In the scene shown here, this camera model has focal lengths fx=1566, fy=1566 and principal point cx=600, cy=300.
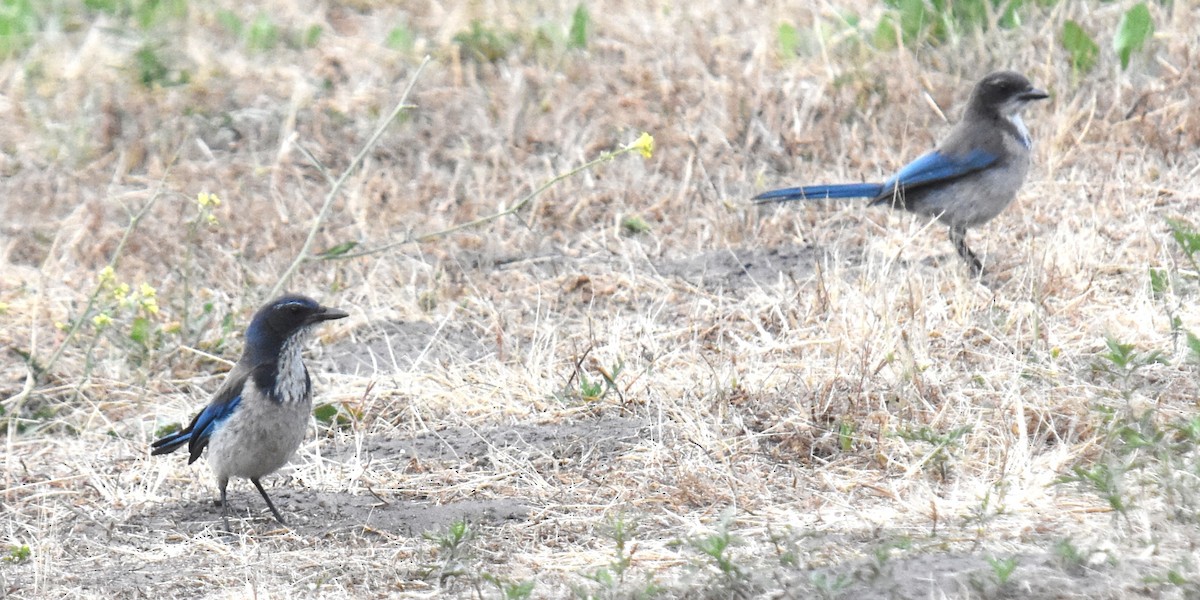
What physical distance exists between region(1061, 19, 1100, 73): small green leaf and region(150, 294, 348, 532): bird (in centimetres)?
472

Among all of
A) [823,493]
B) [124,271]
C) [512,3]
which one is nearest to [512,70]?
[512,3]

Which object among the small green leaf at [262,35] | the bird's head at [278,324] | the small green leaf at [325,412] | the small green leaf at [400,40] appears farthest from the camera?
the small green leaf at [262,35]

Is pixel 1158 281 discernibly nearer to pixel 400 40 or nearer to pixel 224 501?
pixel 224 501

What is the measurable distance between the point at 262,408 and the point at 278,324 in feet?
1.21

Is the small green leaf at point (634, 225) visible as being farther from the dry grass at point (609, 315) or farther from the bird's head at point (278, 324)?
the bird's head at point (278, 324)

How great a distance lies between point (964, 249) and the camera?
6.84 m

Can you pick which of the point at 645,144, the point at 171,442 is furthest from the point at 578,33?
the point at 171,442

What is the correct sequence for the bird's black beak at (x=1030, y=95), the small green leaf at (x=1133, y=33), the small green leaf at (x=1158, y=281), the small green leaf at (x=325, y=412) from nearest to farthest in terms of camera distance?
the small green leaf at (x=1158, y=281) → the small green leaf at (x=325, y=412) → the bird's black beak at (x=1030, y=95) → the small green leaf at (x=1133, y=33)

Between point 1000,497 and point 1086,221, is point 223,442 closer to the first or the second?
point 1000,497

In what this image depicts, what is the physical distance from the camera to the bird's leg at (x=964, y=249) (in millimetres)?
6625

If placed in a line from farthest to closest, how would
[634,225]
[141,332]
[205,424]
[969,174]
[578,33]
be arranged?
1. [578,33]
2. [634,225]
3. [969,174]
4. [141,332]
5. [205,424]

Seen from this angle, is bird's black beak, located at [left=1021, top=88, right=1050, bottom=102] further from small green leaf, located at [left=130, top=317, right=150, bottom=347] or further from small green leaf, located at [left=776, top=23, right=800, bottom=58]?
small green leaf, located at [left=130, top=317, right=150, bottom=347]

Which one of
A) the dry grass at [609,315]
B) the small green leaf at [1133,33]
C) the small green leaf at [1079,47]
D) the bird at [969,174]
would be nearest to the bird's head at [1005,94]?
the bird at [969,174]

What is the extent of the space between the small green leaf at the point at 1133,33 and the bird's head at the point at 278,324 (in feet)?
16.1
